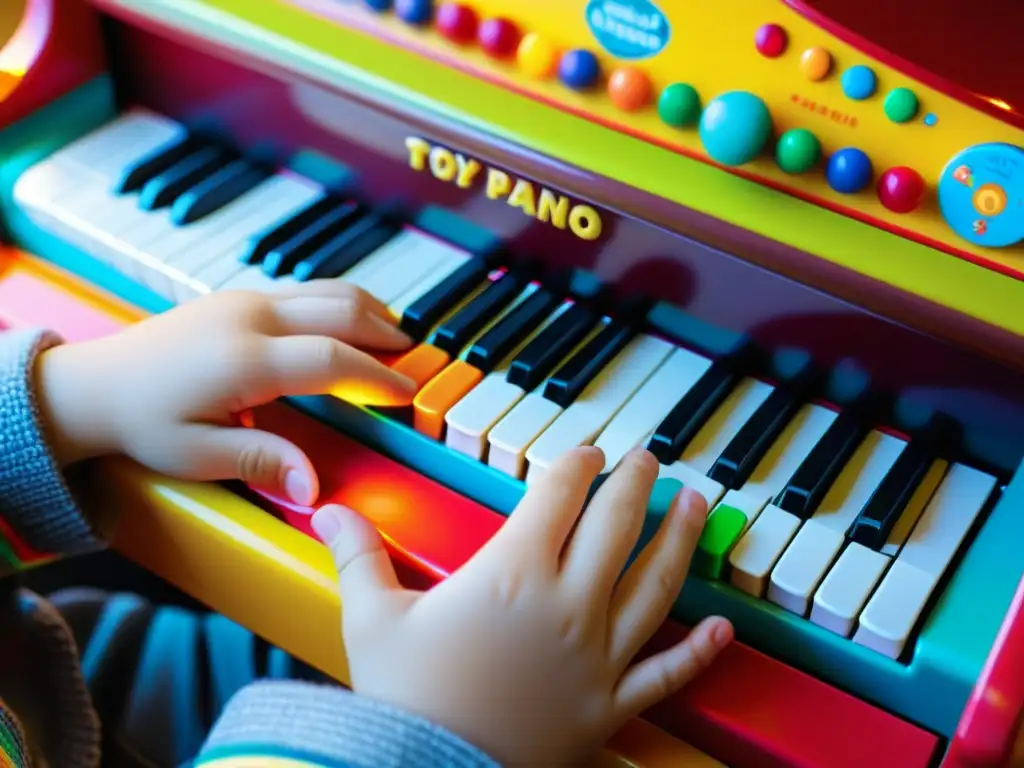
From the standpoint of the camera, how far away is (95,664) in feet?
3.64

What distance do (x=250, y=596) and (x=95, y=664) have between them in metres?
0.38

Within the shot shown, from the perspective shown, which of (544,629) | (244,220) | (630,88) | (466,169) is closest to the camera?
(544,629)

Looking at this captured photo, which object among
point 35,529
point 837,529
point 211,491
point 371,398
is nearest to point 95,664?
point 35,529

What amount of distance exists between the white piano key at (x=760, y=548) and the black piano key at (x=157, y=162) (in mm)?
660

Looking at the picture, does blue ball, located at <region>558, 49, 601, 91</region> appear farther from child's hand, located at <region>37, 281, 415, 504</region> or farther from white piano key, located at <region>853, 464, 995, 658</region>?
white piano key, located at <region>853, 464, 995, 658</region>

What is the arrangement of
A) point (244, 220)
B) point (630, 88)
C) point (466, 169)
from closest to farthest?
1. point (630, 88)
2. point (466, 169)
3. point (244, 220)

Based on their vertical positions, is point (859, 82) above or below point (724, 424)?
above

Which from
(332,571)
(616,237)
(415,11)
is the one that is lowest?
(332,571)

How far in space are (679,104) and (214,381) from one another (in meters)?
0.40

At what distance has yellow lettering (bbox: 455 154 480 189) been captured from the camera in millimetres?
896

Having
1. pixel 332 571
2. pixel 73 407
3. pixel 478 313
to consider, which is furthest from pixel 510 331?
pixel 73 407

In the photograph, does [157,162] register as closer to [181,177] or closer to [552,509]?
[181,177]

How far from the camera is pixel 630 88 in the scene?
31.4 inches

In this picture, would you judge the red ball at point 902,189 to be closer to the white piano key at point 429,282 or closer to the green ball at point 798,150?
the green ball at point 798,150
